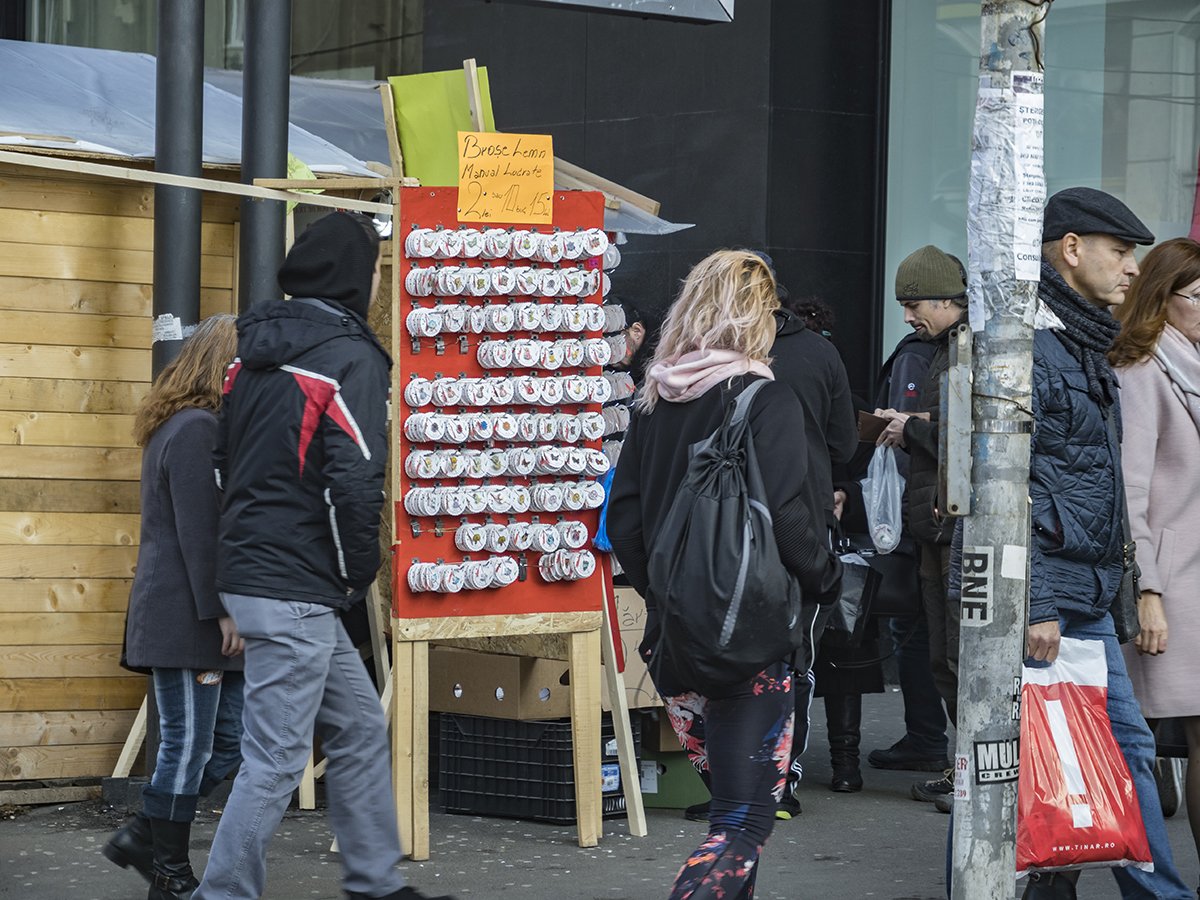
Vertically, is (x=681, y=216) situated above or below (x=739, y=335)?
above

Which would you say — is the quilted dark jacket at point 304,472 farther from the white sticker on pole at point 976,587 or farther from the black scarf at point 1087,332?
the black scarf at point 1087,332

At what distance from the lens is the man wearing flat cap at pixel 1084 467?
467 centimetres

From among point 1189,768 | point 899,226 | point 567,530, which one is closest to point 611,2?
point 567,530

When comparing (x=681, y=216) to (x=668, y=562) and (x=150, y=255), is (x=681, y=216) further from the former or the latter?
(x=668, y=562)

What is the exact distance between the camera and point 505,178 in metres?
6.09

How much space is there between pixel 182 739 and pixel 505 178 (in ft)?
6.97

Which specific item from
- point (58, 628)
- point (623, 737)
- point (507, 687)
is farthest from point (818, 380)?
point (58, 628)

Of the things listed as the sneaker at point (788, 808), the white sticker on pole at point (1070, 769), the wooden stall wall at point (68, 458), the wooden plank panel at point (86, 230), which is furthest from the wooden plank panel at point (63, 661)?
the white sticker on pole at point (1070, 769)

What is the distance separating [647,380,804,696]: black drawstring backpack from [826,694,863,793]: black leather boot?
9.54ft

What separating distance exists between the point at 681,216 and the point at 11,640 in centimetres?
483

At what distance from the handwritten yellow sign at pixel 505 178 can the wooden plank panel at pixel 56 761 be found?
2491 millimetres

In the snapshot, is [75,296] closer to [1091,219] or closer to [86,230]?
[86,230]

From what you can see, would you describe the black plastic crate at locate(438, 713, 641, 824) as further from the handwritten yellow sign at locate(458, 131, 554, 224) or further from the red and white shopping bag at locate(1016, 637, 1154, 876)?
the red and white shopping bag at locate(1016, 637, 1154, 876)

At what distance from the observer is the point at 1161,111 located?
9766 mm
